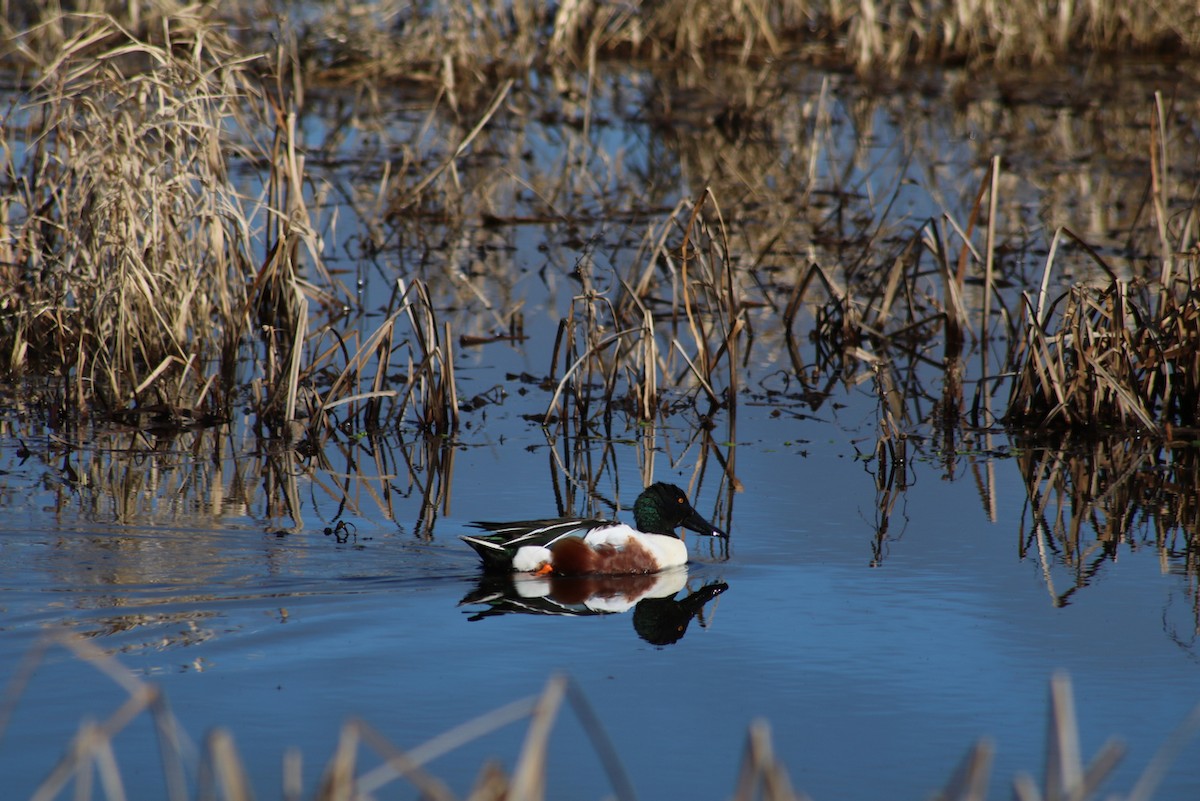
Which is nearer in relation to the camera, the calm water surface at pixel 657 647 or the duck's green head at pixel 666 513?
Result: the calm water surface at pixel 657 647

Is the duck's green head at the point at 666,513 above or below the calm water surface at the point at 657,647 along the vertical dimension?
above

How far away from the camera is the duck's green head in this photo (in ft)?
20.2

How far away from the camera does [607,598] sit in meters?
5.82

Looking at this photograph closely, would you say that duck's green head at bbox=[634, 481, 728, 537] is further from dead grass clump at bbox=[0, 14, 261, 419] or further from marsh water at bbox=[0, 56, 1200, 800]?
dead grass clump at bbox=[0, 14, 261, 419]

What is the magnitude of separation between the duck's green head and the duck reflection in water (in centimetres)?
18

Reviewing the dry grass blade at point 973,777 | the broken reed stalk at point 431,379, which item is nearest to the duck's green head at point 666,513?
the broken reed stalk at point 431,379

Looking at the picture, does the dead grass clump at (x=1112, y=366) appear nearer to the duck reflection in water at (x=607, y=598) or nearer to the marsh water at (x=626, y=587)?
the marsh water at (x=626, y=587)

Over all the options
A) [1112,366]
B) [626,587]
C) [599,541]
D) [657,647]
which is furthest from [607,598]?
[1112,366]

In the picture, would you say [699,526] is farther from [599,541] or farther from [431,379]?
[431,379]

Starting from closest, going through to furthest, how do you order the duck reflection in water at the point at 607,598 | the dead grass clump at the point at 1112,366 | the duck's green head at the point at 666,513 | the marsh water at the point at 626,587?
the marsh water at the point at 626,587
the duck reflection in water at the point at 607,598
the duck's green head at the point at 666,513
the dead grass clump at the point at 1112,366

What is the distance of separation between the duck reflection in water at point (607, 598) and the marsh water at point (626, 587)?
0.02 meters

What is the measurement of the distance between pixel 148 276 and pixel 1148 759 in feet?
16.8

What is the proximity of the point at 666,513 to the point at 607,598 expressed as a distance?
0.51m

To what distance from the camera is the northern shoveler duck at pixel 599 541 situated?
5832mm
